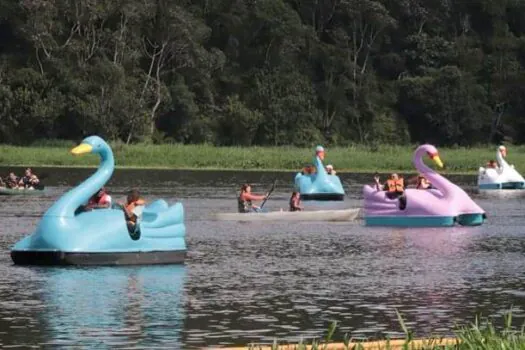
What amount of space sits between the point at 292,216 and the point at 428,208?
10.5 feet

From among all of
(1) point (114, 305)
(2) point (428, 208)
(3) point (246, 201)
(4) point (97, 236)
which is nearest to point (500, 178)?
(3) point (246, 201)

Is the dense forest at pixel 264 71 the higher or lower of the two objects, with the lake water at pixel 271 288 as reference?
higher

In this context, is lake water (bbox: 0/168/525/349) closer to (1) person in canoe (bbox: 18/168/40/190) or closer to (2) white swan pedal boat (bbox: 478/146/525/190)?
(1) person in canoe (bbox: 18/168/40/190)

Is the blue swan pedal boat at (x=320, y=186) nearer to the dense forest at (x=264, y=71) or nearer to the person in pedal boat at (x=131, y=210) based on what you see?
the person in pedal boat at (x=131, y=210)

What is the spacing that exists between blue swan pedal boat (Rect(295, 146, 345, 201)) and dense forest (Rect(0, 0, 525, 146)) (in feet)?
92.8

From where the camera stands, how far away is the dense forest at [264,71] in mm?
74125

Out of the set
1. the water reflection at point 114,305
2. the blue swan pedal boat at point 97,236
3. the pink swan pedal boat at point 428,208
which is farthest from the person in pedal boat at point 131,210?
the pink swan pedal boat at point 428,208

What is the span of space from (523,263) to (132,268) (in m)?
6.63

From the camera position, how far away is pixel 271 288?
21.5 m

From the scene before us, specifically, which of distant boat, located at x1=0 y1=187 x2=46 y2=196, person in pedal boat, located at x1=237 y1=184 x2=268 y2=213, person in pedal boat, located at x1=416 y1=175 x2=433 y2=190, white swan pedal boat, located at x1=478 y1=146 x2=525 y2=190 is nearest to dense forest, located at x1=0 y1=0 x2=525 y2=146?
white swan pedal boat, located at x1=478 y1=146 x2=525 y2=190

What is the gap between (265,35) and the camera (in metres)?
81.4

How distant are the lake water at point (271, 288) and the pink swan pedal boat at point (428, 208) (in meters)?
0.43

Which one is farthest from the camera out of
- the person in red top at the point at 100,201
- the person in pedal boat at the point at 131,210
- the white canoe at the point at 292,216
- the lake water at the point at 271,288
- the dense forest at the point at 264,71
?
the dense forest at the point at 264,71

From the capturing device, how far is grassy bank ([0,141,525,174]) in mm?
66188
